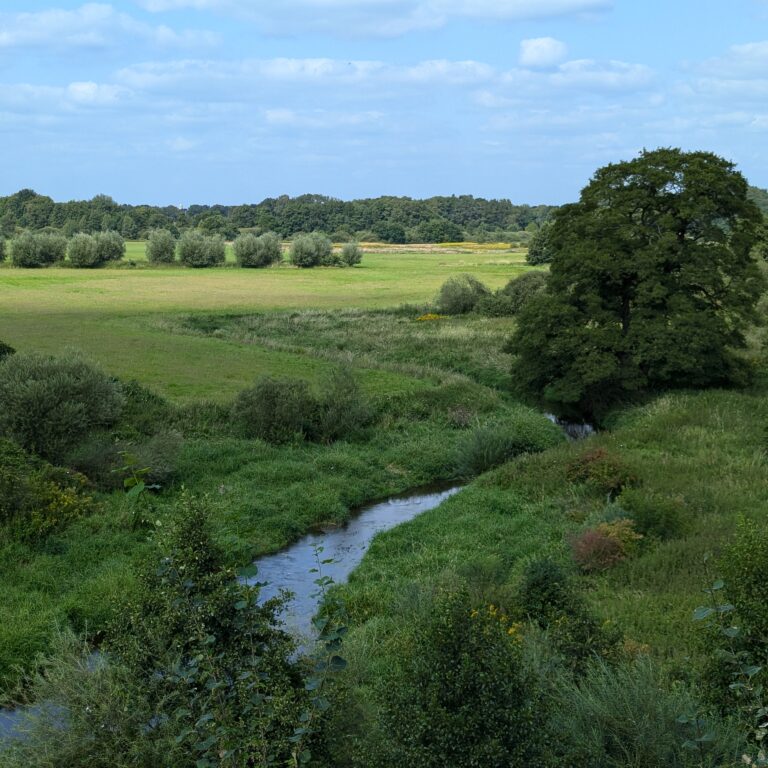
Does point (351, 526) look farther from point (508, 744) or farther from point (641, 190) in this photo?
point (641, 190)

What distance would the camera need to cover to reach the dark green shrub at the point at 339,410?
29.4 m

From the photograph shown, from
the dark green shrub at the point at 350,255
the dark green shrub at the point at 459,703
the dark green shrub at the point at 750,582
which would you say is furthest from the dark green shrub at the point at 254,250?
the dark green shrub at the point at 459,703

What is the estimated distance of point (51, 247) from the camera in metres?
106

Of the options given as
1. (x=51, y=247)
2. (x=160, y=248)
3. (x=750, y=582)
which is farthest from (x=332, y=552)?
(x=160, y=248)

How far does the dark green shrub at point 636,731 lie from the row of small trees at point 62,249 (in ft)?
347

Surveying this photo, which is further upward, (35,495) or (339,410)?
(339,410)

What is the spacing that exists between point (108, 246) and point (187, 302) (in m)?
46.7

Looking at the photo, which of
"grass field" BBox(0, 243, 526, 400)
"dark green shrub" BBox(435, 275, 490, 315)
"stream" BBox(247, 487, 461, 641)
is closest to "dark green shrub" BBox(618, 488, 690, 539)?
"stream" BBox(247, 487, 461, 641)

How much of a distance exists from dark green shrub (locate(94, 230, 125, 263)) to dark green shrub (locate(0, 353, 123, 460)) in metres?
88.5

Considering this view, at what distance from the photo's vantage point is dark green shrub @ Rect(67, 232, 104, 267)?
A: 106312 mm

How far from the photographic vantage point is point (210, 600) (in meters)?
7.70

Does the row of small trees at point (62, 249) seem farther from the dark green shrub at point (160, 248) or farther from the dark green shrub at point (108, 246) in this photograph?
the dark green shrub at point (160, 248)

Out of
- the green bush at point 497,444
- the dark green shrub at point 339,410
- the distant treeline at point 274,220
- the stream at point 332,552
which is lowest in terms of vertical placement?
the stream at point 332,552

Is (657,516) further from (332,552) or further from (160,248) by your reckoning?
(160,248)
